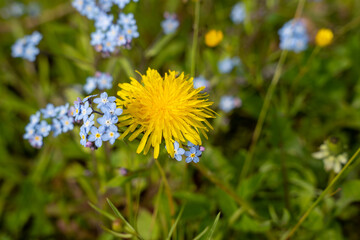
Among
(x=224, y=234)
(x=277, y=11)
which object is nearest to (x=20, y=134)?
(x=224, y=234)

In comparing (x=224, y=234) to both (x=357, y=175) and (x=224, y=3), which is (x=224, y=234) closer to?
(x=357, y=175)

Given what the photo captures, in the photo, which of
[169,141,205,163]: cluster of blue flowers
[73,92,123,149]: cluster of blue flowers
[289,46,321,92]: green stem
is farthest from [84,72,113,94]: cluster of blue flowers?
[289,46,321,92]: green stem

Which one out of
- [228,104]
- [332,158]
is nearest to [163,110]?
[332,158]

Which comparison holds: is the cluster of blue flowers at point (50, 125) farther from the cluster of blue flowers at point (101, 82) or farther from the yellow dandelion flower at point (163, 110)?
the yellow dandelion flower at point (163, 110)

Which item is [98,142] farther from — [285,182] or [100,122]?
[285,182]

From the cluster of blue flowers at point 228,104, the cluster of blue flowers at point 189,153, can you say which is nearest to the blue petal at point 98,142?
the cluster of blue flowers at point 189,153

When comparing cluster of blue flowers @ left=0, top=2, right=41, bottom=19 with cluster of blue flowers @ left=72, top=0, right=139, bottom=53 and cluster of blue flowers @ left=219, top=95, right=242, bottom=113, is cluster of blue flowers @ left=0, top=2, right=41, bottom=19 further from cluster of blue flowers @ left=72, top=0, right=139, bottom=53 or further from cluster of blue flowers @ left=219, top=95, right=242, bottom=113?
cluster of blue flowers @ left=219, top=95, right=242, bottom=113
